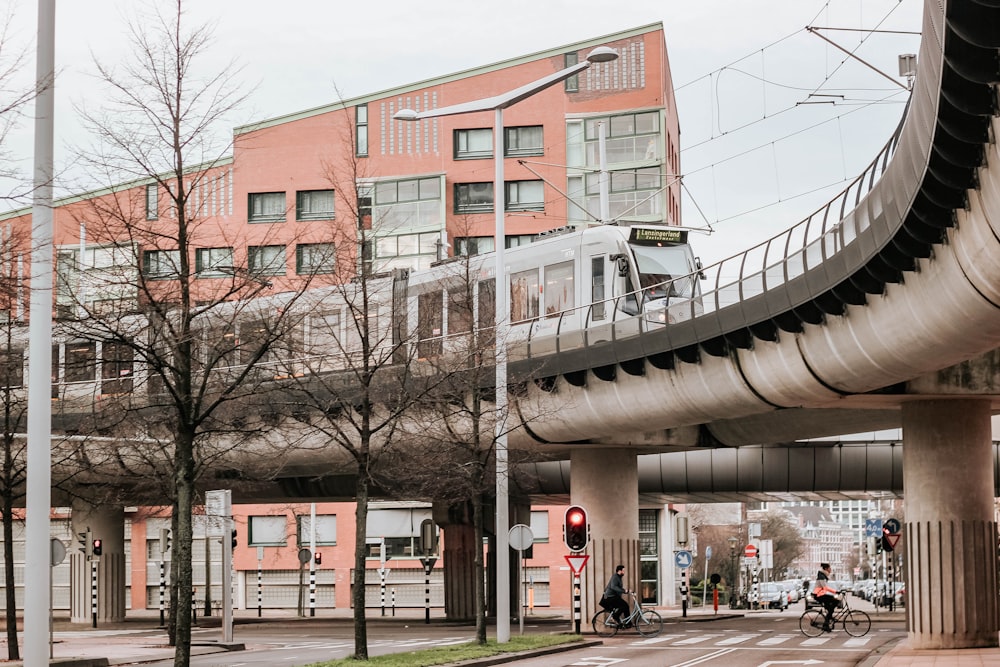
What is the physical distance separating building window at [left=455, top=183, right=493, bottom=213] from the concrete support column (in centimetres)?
3600

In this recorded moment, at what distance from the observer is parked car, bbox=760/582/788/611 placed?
238ft

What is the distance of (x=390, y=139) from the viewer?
238 ft

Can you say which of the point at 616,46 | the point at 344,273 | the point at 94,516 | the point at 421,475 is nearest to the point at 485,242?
the point at 616,46

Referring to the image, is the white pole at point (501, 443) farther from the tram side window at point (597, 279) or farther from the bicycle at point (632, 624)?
the bicycle at point (632, 624)

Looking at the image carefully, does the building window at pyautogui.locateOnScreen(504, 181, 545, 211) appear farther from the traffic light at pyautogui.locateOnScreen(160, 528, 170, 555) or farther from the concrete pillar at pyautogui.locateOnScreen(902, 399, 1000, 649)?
the concrete pillar at pyautogui.locateOnScreen(902, 399, 1000, 649)

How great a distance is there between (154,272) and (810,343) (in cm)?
1144

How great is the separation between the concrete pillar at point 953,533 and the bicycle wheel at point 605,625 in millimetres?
7805

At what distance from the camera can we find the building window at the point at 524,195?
7112 cm

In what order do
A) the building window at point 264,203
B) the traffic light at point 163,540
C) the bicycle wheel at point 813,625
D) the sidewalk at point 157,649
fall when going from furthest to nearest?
the building window at point 264,203
the traffic light at point 163,540
the bicycle wheel at point 813,625
the sidewalk at point 157,649

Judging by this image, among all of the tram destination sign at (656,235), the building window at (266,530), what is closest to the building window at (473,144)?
the building window at (266,530)

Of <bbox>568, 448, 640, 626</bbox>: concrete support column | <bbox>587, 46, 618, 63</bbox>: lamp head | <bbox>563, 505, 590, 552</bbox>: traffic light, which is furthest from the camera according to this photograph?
<bbox>568, 448, 640, 626</bbox>: concrete support column

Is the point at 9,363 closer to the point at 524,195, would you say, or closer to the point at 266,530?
the point at 524,195

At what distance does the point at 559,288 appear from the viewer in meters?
34.2

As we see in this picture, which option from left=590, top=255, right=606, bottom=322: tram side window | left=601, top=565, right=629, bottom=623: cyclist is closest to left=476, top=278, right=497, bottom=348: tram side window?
left=590, top=255, right=606, bottom=322: tram side window
